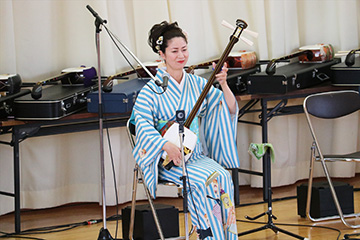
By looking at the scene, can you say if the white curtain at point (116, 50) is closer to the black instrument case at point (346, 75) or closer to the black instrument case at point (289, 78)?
the black instrument case at point (289, 78)

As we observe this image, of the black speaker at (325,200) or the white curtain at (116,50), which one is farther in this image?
the white curtain at (116,50)

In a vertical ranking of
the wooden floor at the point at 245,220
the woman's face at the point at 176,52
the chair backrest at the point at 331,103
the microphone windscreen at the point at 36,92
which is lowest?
the wooden floor at the point at 245,220

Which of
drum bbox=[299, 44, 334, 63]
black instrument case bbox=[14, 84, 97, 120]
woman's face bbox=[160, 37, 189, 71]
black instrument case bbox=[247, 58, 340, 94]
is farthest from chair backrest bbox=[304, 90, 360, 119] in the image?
black instrument case bbox=[14, 84, 97, 120]

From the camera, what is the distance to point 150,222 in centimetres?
367

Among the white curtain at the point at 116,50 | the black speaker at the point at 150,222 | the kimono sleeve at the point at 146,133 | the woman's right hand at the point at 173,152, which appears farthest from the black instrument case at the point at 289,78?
the woman's right hand at the point at 173,152

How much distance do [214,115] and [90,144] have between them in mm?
1389

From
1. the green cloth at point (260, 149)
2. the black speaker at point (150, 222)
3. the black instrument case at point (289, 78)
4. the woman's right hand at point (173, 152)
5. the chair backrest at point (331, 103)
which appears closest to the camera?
the woman's right hand at point (173, 152)

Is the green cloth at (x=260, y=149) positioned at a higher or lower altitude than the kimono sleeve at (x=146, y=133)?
lower

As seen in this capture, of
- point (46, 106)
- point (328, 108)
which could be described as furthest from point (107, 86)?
point (328, 108)

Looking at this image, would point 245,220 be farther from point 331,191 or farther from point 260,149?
point 260,149

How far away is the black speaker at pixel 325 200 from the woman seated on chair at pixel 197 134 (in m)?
0.81

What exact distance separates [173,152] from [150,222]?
0.65 m

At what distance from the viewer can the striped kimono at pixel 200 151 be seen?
3203 millimetres

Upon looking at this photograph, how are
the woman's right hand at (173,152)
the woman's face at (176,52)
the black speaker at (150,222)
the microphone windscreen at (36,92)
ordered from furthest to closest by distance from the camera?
the microphone windscreen at (36,92) → the black speaker at (150,222) → the woman's face at (176,52) → the woman's right hand at (173,152)
